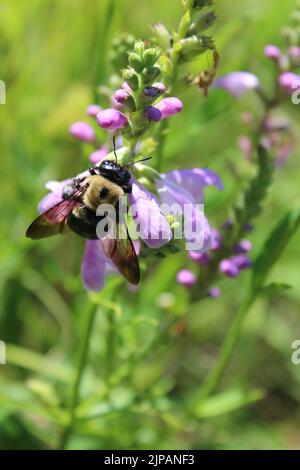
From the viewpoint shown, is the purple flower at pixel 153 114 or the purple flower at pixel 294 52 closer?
the purple flower at pixel 153 114

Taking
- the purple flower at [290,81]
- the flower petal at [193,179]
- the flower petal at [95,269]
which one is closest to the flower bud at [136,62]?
the flower petal at [193,179]

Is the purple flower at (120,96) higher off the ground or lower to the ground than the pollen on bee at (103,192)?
higher

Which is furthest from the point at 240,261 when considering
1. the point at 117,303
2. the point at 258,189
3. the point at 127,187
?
the point at 127,187

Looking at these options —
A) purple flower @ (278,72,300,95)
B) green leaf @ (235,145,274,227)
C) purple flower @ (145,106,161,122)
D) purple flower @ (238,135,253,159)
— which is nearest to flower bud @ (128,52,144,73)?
purple flower @ (145,106,161,122)

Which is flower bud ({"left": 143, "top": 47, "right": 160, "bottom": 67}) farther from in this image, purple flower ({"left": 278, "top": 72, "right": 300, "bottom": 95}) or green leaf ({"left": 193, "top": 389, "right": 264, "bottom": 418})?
green leaf ({"left": 193, "top": 389, "right": 264, "bottom": 418})

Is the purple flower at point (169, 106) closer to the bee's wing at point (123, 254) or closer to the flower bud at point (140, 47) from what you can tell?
the flower bud at point (140, 47)

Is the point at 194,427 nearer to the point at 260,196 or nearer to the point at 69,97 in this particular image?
the point at 260,196

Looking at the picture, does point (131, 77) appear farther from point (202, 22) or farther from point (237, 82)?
point (237, 82)

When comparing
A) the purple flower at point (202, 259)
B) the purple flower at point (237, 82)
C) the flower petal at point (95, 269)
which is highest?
the purple flower at point (237, 82)
